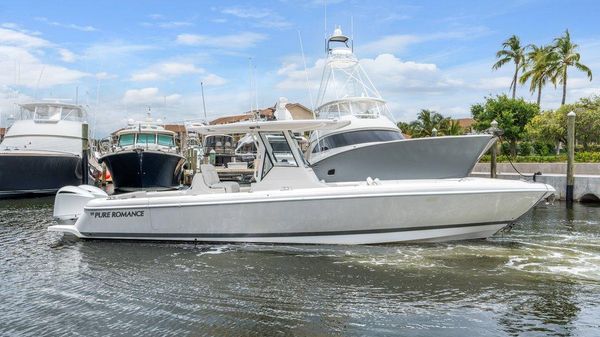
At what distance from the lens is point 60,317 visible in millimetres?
5664

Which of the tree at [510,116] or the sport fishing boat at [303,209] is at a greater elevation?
the tree at [510,116]

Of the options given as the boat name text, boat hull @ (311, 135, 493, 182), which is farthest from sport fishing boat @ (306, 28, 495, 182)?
the boat name text

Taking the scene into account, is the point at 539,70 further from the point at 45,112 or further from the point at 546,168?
the point at 45,112

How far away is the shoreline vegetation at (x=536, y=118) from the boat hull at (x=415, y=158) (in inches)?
382

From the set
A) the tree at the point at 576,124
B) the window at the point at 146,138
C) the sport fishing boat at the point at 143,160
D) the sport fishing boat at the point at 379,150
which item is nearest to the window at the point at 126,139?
the sport fishing boat at the point at 143,160

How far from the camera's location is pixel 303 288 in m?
6.64

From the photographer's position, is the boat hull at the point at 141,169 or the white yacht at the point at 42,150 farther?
the boat hull at the point at 141,169

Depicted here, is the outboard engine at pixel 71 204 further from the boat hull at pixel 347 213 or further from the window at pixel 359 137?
the window at pixel 359 137

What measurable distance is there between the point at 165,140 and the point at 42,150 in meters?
6.24

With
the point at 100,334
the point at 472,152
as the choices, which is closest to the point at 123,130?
the point at 472,152

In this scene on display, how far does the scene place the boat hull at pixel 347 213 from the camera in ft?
27.8

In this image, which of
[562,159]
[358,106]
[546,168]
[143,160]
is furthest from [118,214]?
[562,159]

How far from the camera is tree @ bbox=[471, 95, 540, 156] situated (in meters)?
34.4

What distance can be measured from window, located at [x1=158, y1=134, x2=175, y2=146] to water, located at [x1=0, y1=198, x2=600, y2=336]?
17308mm
